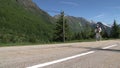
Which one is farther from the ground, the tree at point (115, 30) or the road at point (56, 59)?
the tree at point (115, 30)

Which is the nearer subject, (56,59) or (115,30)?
(56,59)

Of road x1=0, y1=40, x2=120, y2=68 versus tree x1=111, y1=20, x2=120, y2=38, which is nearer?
road x1=0, y1=40, x2=120, y2=68

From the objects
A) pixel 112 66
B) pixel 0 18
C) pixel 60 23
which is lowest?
pixel 112 66

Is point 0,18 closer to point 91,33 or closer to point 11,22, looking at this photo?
point 11,22

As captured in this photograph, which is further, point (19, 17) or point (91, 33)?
point (19, 17)

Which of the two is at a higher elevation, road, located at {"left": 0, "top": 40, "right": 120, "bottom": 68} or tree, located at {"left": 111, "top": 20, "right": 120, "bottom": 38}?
tree, located at {"left": 111, "top": 20, "right": 120, "bottom": 38}

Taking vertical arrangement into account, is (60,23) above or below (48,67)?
above

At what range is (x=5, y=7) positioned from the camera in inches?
7160

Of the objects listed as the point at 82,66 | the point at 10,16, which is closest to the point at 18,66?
the point at 82,66

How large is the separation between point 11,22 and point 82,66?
152 metres

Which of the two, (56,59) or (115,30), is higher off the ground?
(115,30)

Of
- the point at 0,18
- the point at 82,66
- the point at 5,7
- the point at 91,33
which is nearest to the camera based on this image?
the point at 82,66

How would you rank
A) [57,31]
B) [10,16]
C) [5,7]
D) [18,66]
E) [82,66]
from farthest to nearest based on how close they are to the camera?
[5,7], [10,16], [57,31], [82,66], [18,66]

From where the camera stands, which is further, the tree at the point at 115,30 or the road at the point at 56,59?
the tree at the point at 115,30
